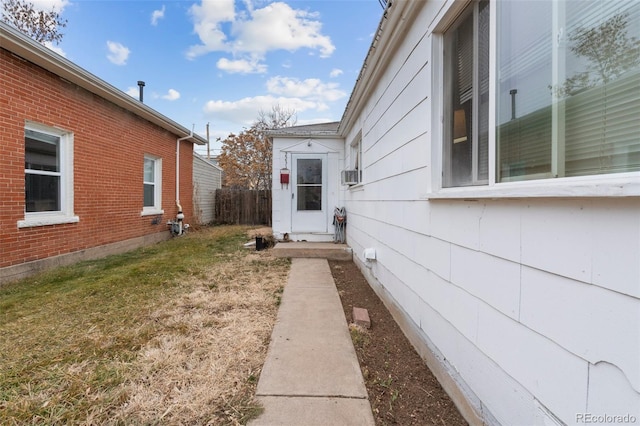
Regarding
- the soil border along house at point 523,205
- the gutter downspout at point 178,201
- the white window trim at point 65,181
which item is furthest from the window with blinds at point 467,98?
the gutter downspout at point 178,201

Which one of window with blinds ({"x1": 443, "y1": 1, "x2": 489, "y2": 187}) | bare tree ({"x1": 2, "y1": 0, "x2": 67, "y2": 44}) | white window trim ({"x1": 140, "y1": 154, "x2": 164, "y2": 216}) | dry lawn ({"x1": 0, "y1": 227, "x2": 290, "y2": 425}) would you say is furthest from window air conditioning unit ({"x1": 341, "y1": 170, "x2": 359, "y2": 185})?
bare tree ({"x1": 2, "y1": 0, "x2": 67, "y2": 44})

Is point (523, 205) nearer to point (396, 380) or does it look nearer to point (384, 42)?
point (396, 380)

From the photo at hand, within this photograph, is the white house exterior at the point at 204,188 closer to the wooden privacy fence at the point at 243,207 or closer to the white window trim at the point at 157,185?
the wooden privacy fence at the point at 243,207

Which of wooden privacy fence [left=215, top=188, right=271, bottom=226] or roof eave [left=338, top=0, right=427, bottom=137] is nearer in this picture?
roof eave [left=338, top=0, right=427, bottom=137]

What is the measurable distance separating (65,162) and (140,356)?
4854 millimetres

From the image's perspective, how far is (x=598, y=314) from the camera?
0.94 meters

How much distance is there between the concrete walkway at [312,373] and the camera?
162 cm

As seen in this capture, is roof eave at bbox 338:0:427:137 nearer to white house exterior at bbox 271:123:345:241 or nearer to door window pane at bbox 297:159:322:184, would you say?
white house exterior at bbox 271:123:345:241

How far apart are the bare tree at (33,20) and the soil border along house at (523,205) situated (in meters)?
13.9

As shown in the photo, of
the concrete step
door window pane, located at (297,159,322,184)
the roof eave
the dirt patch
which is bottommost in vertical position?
the dirt patch

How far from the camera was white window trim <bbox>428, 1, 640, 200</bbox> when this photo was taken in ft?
2.89

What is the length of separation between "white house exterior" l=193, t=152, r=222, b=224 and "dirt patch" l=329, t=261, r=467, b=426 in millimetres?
9297

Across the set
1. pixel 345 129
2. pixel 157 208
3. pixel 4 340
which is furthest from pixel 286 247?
pixel 157 208

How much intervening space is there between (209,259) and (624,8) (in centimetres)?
596
